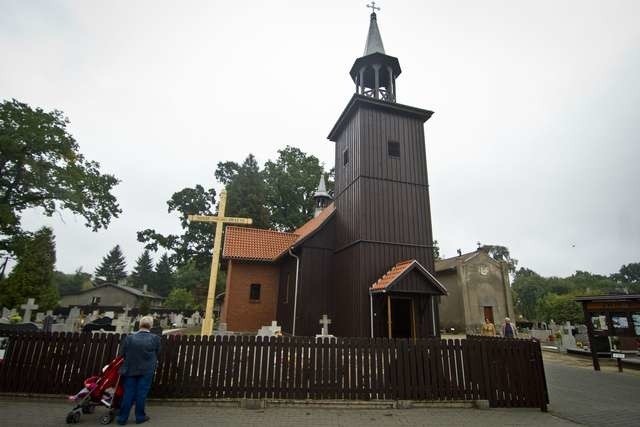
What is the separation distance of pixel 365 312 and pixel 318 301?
329 cm

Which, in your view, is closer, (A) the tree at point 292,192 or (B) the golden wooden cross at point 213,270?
(B) the golden wooden cross at point 213,270

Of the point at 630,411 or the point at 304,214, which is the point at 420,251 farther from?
the point at 304,214

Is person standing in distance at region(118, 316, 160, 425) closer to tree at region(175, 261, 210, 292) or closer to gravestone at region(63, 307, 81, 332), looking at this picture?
gravestone at region(63, 307, 81, 332)

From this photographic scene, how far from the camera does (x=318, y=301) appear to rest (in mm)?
14953

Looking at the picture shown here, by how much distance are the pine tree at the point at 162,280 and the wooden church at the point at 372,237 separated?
57.8 m

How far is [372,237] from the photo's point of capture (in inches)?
517

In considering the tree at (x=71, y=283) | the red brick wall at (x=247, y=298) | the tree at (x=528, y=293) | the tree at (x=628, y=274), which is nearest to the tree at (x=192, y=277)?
the red brick wall at (x=247, y=298)

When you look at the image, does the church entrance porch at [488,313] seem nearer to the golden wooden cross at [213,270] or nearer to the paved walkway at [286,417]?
the paved walkway at [286,417]

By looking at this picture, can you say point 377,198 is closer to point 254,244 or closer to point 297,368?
point 297,368

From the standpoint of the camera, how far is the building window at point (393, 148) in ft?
48.4

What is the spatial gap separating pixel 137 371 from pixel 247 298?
45.8 feet

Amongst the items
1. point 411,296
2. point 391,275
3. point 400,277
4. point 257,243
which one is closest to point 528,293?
point 257,243

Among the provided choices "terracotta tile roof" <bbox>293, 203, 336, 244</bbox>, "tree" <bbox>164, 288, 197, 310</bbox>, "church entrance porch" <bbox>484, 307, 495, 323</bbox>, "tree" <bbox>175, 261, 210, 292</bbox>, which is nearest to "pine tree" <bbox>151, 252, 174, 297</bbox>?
"tree" <bbox>175, 261, 210, 292</bbox>

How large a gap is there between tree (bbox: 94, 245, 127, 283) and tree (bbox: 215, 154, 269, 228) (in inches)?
2401
